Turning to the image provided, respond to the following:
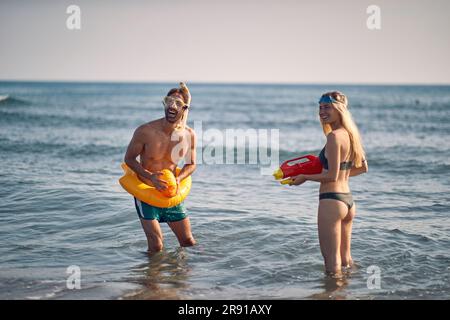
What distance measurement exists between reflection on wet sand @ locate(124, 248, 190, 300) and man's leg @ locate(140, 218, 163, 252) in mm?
153

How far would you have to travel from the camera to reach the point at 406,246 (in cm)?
841

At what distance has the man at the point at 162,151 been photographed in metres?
7.01

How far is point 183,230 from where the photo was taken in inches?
302

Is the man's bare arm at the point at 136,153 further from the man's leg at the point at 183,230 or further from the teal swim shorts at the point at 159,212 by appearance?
the man's leg at the point at 183,230

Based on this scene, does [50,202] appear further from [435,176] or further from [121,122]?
[121,122]

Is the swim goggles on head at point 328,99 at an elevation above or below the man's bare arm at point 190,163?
above

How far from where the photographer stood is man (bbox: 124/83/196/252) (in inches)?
276

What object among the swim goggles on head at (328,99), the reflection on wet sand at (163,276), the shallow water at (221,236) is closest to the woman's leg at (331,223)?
the shallow water at (221,236)

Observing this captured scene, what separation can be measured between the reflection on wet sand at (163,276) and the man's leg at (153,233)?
153 mm

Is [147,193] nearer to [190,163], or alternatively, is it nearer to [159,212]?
[159,212]

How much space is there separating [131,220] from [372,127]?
23447mm

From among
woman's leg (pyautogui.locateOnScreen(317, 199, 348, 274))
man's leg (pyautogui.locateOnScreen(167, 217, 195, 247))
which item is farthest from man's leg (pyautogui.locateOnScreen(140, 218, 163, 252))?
woman's leg (pyautogui.locateOnScreen(317, 199, 348, 274))

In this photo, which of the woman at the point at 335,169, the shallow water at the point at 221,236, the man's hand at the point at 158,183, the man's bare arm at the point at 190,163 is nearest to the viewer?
the woman at the point at 335,169

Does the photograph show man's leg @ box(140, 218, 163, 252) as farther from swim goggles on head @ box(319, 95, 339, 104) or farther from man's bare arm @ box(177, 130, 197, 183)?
swim goggles on head @ box(319, 95, 339, 104)
